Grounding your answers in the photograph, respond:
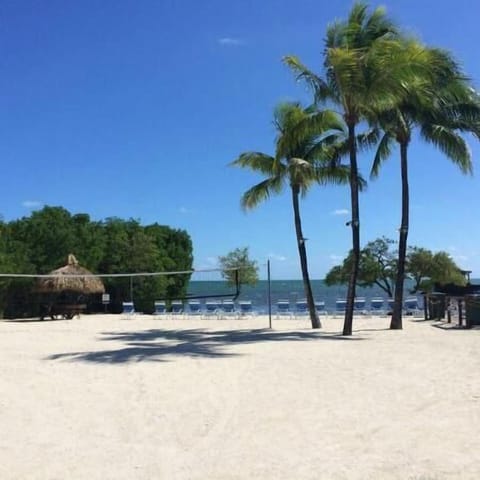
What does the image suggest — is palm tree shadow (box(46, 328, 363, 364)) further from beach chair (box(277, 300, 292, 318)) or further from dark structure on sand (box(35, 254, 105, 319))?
beach chair (box(277, 300, 292, 318))

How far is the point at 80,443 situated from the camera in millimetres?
6691

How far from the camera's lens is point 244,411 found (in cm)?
804

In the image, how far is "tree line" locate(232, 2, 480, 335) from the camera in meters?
16.2

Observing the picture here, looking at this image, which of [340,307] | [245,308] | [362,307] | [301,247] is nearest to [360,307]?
[362,307]

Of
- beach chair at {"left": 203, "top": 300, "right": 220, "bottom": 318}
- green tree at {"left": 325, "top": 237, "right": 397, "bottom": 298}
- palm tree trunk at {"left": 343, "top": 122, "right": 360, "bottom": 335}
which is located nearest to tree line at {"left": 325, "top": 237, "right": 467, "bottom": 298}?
green tree at {"left": 325, "top": 237, "right": 397, "bottom": 298}

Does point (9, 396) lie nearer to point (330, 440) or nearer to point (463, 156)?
point (330, 440)

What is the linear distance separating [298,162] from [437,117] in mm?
4175

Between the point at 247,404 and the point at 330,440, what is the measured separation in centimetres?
213

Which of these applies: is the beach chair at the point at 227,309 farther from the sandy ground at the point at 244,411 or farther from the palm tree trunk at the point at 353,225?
the sandy ground at the point at 244,411

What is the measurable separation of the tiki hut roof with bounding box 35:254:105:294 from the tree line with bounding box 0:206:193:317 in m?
1.38

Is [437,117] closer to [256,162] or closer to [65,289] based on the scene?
[256,162]

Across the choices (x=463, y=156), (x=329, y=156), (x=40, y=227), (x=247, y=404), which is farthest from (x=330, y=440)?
(x=40, y=227)

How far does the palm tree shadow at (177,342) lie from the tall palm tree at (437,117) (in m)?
4.36

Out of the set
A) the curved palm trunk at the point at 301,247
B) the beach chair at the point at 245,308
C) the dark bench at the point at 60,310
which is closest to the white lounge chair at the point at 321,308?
the beach chair at the point at 245,308
